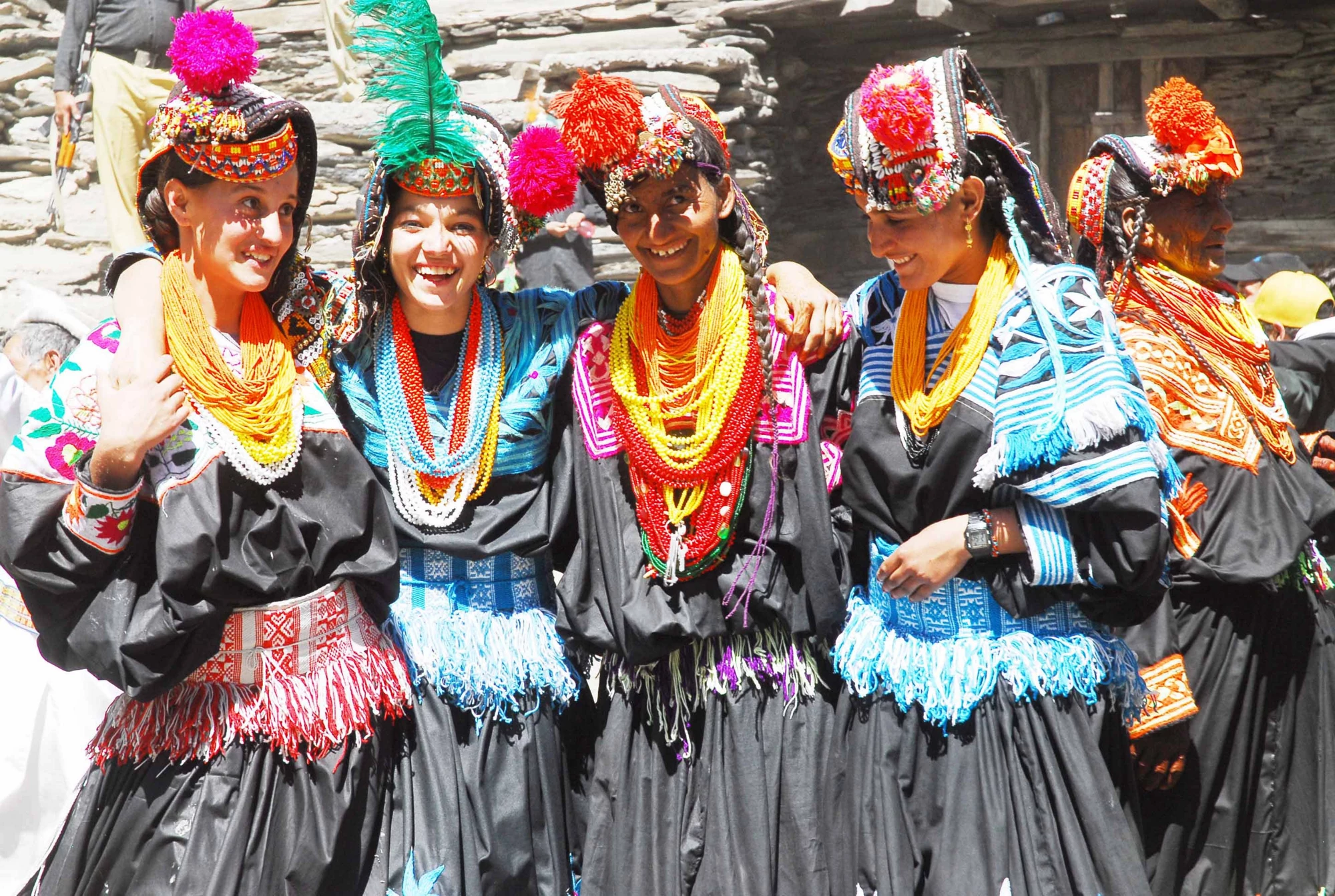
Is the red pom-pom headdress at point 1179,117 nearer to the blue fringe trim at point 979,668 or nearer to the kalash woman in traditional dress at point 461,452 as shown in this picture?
the blue fringe trim at point 979,668

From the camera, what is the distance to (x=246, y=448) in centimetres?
275

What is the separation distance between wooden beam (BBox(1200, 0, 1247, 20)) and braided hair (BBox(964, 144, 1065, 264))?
620 centimetres

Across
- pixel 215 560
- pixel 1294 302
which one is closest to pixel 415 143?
pixel 215 560

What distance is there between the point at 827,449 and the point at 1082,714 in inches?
33.0

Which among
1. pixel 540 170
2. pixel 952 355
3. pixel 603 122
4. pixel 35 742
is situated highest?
pixel 603 122

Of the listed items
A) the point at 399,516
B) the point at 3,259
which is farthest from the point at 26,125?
the point at 399,516

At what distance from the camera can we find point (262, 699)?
2.78 meters

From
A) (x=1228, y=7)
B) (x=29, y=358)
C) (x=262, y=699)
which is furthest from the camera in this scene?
(x=1228, y=7)

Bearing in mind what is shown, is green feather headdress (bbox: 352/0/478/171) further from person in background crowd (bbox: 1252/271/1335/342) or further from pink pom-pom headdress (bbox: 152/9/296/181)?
person in background crowd (bbox: 1252/271/1335/342)

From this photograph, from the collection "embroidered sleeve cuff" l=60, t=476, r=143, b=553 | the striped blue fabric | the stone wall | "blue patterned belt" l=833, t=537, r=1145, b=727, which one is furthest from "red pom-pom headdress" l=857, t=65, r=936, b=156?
the stone wall

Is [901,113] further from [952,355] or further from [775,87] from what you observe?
[775,87]

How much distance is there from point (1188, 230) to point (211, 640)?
8.95 ft

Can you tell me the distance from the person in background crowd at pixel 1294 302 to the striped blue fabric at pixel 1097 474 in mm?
3391

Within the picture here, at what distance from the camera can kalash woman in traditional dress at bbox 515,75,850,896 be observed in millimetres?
3006
